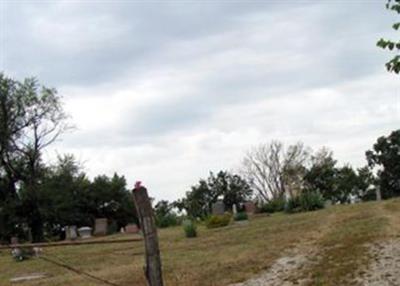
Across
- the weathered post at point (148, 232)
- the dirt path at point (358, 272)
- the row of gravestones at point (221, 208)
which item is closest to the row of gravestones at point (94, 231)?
the row of gravestones at point (221, 208)

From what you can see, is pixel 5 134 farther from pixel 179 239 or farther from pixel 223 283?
pixel 223 283

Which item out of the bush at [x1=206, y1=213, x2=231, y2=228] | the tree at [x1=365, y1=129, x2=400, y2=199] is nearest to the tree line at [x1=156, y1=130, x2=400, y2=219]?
the tree at [x1=365, y1=129, x2=400, y2=199]

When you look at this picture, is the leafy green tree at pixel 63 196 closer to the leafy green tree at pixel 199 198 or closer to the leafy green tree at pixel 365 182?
the leafy green tree at pixel 199 198

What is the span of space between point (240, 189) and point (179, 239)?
170 ft

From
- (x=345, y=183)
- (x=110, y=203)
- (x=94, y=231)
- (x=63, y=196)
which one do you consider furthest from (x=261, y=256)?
(x=345, y=183)

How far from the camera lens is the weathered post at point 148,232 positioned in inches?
276

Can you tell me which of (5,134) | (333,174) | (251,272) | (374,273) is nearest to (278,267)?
(251,272)

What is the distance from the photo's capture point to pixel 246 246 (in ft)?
61.5

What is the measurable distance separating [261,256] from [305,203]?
59.2 ft

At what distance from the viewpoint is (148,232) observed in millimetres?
7043

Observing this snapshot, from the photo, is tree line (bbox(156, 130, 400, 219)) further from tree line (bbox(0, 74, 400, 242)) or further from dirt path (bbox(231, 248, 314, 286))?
dirt path (bbox(231, 248, 314, 286))

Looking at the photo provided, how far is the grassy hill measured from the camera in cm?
1305

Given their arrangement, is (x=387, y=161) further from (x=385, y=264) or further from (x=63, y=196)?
(x=385, y=264)

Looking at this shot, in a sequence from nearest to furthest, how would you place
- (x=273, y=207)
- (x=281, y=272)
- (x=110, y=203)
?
(x=281, y=272), (x=273, y=207), (x=110, y=203)
